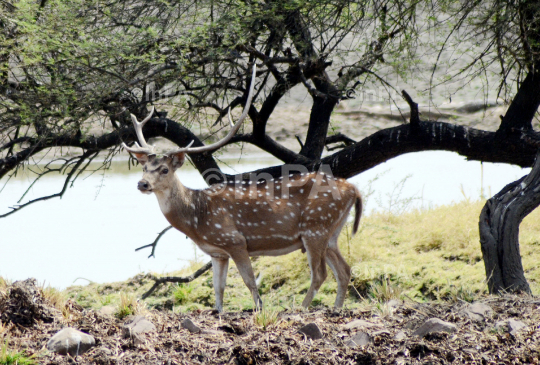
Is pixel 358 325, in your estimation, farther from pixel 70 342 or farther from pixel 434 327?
pixel 70 342

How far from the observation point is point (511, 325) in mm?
4293

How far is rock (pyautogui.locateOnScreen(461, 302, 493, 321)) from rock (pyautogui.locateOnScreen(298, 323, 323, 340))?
1.14 meters

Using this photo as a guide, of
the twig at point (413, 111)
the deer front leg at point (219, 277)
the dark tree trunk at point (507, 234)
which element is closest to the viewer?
the dark tree trunk at point (507, 234)

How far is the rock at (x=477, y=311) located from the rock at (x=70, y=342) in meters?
2.68

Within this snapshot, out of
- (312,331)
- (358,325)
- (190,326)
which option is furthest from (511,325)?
(190,326)

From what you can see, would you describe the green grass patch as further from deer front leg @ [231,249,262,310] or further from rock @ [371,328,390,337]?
deer front leg @ [231,249,262,310]

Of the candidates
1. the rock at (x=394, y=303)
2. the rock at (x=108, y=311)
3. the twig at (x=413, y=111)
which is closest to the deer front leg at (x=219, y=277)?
the rock at (x=108, y=311)

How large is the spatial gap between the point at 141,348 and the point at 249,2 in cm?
486

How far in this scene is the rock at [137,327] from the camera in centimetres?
441

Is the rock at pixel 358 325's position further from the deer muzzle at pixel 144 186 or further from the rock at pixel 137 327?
the deer muzzle at pixel 144 186

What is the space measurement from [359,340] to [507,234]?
8.96ft

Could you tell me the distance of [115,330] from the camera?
4.63 metres

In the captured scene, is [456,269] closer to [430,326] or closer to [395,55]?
[395,55]

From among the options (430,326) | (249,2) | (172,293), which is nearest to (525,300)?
(430,326)
